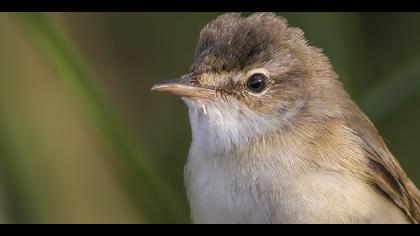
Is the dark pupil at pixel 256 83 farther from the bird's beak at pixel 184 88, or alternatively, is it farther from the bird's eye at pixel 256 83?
the bird's beak at pixel 184 88

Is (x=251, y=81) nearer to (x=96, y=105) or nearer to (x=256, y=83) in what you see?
(x=256, y=83)

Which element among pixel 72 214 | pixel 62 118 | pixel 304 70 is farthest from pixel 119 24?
pixel 304 70

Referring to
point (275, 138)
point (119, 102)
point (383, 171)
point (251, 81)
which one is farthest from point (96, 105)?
point (119, 102)

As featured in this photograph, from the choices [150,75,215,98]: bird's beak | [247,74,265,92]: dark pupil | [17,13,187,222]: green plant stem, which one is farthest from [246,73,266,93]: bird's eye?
[17,13,187,222]: green plant stem

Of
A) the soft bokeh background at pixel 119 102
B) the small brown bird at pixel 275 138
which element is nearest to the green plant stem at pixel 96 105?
the soft bokeh background at pixel 119 102

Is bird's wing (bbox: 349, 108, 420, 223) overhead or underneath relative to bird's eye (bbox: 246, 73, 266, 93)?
underneath

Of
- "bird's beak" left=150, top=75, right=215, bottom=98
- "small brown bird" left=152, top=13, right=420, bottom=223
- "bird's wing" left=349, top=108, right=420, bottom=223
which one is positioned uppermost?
"bird's beak" left=150, top=75, right=215, bottom=98

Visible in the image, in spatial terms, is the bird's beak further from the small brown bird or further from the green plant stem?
the green plant stem
